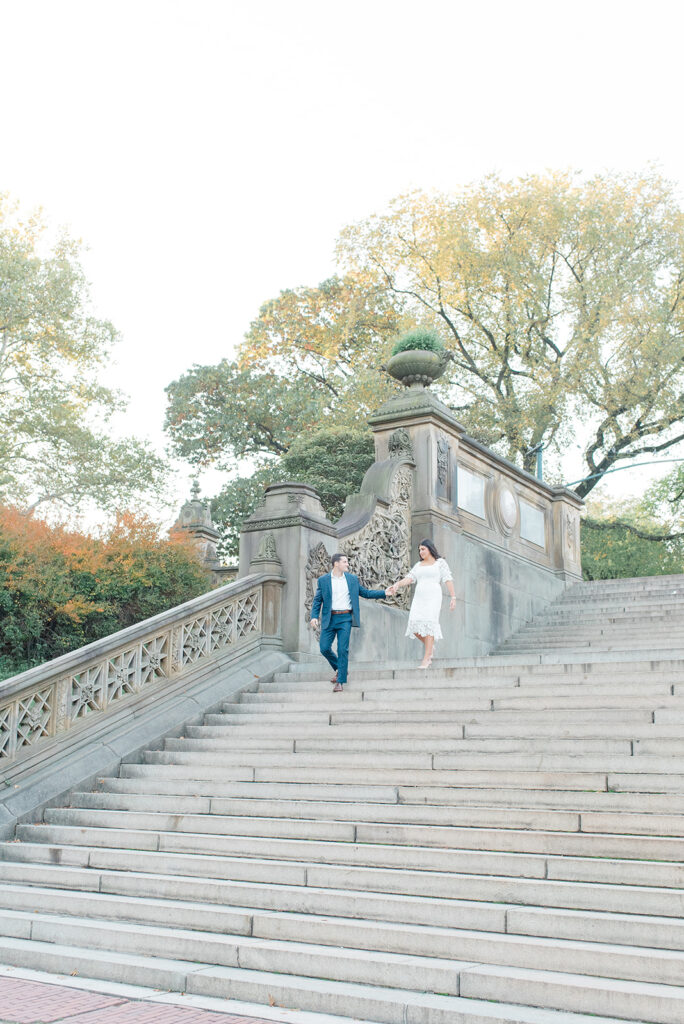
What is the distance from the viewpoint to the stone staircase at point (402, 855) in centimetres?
482

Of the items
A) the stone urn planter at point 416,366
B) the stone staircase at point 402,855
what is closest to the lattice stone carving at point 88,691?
the stone staircase at point 402,855

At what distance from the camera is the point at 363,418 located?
30.0 meters


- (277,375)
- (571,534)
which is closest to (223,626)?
(571,534)

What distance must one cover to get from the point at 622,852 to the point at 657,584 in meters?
13.3

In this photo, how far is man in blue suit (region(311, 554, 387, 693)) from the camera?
396 inches

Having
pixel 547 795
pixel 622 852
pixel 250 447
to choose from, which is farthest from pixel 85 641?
pixel 250 447

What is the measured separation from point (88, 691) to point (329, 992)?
17.1ft

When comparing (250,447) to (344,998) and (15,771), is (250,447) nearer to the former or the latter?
(15,771)

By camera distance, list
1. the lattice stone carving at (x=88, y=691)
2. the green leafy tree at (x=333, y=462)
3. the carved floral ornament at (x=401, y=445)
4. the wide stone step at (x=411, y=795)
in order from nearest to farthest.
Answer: the wide stone step at (x=411, y=795) < the lattice stone carving at (x=88, y=691) < the carved floral ornament at (x=401, y=445) < the green leafy tree at (x=333, y=462)

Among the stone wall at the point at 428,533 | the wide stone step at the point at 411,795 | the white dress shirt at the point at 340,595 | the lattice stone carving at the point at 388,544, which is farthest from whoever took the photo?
the lattice stone carving at the point at 388,544

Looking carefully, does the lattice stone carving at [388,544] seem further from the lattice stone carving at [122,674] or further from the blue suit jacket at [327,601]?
the lattice stone carving at [122,674]

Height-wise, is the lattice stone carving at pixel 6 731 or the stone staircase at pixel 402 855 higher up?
the lattice stone carving at pixel 6 731

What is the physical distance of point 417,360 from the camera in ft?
53.1

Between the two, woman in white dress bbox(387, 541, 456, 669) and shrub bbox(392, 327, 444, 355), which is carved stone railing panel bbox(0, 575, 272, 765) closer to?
woman in white dress bbox(387, 541, 456, 669)
